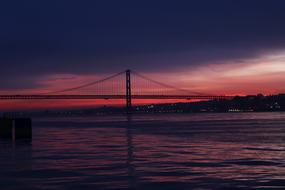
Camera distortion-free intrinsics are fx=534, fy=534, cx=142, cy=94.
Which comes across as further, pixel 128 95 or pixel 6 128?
pixel 128 95

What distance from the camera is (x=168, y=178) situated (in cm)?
1415

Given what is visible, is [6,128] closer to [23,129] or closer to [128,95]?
[23,129]

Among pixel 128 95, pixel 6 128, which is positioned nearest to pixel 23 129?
pixel 6 128

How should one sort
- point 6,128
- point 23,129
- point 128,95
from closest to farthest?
1. point 23,129
2. point 6,128
3. point 128,95

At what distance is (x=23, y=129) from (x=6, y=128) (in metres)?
2.54

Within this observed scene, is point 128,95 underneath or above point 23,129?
above

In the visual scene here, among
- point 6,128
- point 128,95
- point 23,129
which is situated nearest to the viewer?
point 23,129

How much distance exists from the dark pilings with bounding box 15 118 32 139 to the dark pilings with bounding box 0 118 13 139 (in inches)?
34.4

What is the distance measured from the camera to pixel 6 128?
38.0 meters

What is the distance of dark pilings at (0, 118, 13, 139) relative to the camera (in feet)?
123

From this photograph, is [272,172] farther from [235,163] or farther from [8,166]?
[8,166]

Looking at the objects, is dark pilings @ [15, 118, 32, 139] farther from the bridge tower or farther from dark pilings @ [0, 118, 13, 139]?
the bridge tower

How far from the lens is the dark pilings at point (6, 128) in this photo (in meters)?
37.5

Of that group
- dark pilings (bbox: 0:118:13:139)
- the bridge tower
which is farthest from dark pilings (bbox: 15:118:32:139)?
the bridge tower
